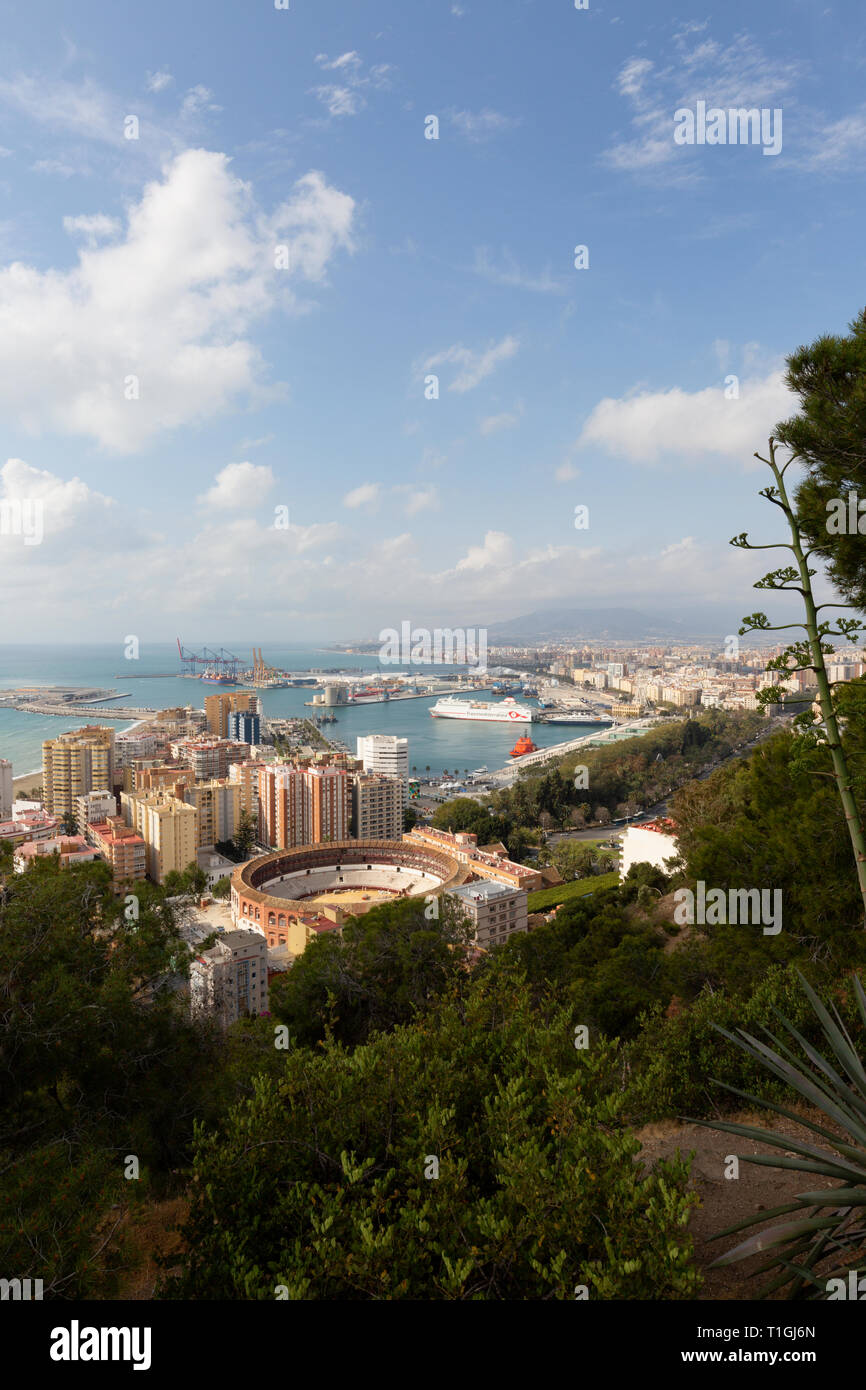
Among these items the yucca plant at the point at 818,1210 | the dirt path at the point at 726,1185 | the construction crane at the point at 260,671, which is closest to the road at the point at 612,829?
the dirt path at the point at 726,1185

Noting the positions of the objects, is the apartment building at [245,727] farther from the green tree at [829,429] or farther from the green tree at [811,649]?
the green tree at [811,649]

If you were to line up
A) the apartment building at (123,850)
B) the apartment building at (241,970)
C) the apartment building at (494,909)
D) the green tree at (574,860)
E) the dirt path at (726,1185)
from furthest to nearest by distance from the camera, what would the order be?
the green tree at (574,860) → the apartment building at (123,850) → the apartment building at (494,909) → the apartment building at (241,970) → the dirt path at (726,1185)

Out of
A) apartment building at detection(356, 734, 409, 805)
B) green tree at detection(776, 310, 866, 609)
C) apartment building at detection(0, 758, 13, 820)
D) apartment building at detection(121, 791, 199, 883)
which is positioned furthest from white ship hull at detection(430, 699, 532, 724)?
green tree at detection(776, 310, 866, 609)

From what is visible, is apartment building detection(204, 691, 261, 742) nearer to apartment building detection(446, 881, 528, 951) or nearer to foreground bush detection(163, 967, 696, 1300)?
apartment building detection(446, 881, 528, 951)

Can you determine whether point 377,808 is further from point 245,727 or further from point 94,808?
point 245,727

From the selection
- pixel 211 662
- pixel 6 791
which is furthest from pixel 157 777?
pixel 211 662
